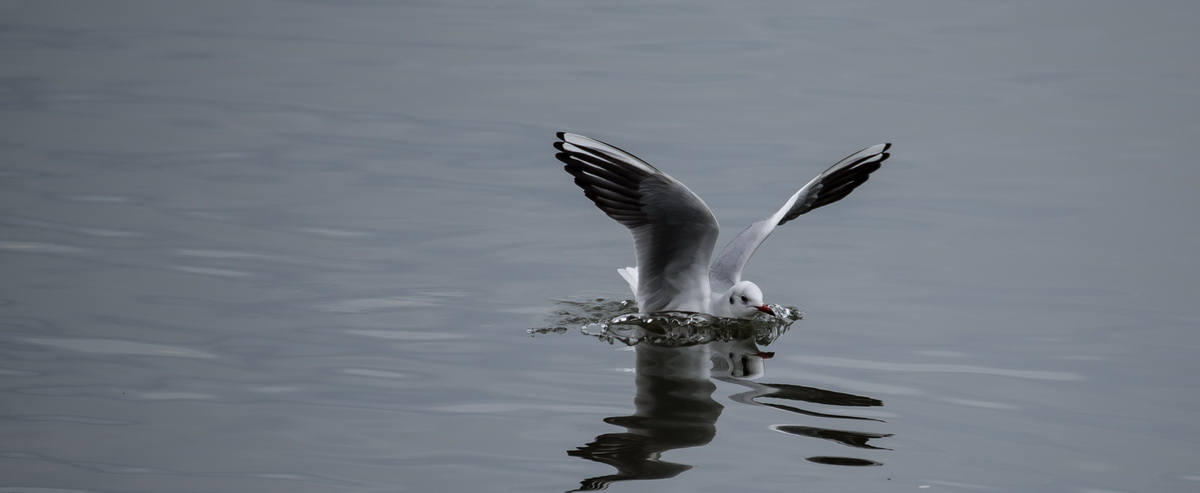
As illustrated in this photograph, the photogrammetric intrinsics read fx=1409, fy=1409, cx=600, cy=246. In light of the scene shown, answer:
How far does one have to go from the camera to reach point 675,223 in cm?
821

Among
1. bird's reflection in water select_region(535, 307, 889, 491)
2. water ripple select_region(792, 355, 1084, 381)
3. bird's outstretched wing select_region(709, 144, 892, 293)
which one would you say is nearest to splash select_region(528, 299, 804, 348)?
bird's reflection in water select_region(535, 307, 889, 491)

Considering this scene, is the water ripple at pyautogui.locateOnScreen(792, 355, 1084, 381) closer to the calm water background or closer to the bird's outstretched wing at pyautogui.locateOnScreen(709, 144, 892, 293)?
the calm water background

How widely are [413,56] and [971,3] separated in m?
8.28

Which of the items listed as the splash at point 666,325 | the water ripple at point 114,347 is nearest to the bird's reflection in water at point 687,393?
the splash at point 666,325

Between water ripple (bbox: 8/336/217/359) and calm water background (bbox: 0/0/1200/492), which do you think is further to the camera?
water ripple (bbox: 8/336/217/359)

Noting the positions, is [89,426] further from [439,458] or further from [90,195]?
[90,195]

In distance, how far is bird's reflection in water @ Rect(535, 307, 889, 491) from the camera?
20.4 feet

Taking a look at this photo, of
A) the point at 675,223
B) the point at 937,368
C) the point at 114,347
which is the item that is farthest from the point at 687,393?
the point at 114,347

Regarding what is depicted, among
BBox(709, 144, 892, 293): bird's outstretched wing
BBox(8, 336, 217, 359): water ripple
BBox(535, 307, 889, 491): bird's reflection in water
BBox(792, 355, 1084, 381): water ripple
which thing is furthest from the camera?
BBox(709, 144, 892, 293): bird's outstretched wing

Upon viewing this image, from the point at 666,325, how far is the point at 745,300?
0.50 metres

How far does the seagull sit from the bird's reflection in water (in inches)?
6.5

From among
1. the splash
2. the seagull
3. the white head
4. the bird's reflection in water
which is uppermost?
the seagull

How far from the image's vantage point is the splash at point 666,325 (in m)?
8.28

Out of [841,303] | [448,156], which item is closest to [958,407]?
[841,303]
